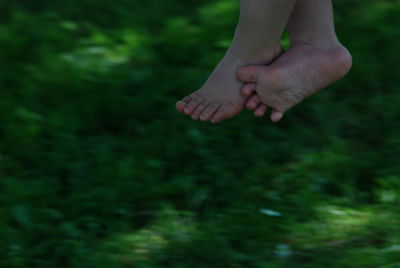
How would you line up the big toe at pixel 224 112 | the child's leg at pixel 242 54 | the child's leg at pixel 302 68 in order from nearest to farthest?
the child's leg at pixel 242 54
the child's leg at pixel 302 68
the big toe at pixel 224 112

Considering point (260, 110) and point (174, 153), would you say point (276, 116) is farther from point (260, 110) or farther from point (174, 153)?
point (174, 153)

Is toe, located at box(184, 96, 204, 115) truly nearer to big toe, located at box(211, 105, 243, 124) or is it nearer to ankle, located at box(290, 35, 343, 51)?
big toe, located at box(211, 105, 243, 124)

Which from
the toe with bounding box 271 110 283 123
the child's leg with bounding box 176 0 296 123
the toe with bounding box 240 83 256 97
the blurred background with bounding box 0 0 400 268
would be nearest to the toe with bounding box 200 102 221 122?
the child's leg with bounding box 176 0 296 123

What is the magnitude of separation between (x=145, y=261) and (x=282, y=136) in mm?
1050

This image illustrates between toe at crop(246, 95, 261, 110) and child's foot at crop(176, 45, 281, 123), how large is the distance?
1.5 inches

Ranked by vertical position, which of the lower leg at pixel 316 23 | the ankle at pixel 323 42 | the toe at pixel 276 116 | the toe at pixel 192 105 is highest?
the lower leg at pixel 316 23

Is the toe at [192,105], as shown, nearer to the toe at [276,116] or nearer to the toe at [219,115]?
the toe at [219,115]

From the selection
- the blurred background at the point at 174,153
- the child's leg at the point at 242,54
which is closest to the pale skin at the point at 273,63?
the child's leg at the point at 242,54

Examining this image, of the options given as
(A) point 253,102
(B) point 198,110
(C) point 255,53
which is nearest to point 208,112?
(B) point 198,110

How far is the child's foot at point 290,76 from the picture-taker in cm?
288

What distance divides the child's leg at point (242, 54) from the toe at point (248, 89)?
3 centimetres

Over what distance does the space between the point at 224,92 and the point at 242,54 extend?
179 mm

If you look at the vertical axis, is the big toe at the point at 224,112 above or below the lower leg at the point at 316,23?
below

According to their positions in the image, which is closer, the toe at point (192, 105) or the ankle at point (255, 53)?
the ankle at point (255, 53)
